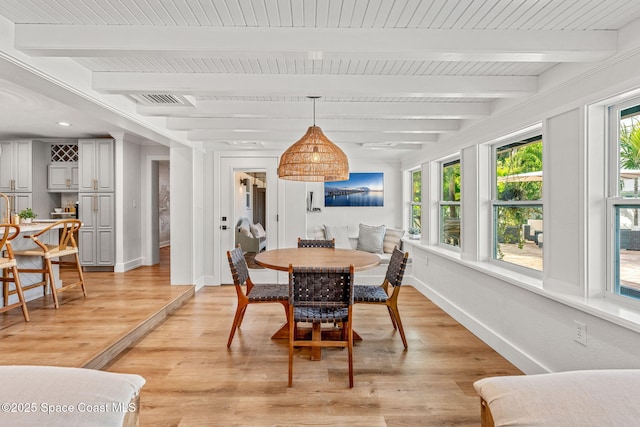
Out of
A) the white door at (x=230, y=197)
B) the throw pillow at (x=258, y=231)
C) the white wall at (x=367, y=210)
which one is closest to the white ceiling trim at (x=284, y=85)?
the white door at (x=230, y=197)

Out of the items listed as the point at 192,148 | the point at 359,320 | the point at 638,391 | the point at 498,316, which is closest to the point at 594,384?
the point at 638,391

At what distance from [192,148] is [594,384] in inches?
186

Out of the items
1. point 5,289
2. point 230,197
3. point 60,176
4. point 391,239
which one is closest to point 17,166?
point 60,176

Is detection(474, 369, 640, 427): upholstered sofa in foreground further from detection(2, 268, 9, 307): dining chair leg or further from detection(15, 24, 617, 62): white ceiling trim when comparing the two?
detection(2, 268, 9, 307): dining chair leg

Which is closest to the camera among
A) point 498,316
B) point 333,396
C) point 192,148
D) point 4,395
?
point 4,395

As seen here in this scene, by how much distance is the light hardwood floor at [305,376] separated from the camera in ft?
6.75

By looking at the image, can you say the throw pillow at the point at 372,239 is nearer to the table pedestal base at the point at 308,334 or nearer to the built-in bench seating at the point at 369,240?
the built-in bench seating at the point at 369,240

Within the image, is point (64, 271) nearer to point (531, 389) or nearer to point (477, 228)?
point (477, 228)

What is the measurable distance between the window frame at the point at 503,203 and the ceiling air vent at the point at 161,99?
284 cm

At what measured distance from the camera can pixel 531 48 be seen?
73.3 inches

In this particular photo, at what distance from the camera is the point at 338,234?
566 cm

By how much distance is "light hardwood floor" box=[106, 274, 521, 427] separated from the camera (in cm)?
206

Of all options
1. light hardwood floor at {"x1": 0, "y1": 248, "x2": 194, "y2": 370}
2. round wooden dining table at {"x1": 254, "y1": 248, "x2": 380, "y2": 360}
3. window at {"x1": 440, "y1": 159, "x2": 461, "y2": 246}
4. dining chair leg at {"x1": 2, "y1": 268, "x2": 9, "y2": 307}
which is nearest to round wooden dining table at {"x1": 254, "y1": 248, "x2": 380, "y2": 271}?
round wooden dining table at {"x1": 254, "y1": 248, "x2": 380, "y2": 360}

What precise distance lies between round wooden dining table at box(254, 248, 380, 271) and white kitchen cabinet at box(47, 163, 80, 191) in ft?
14.5
